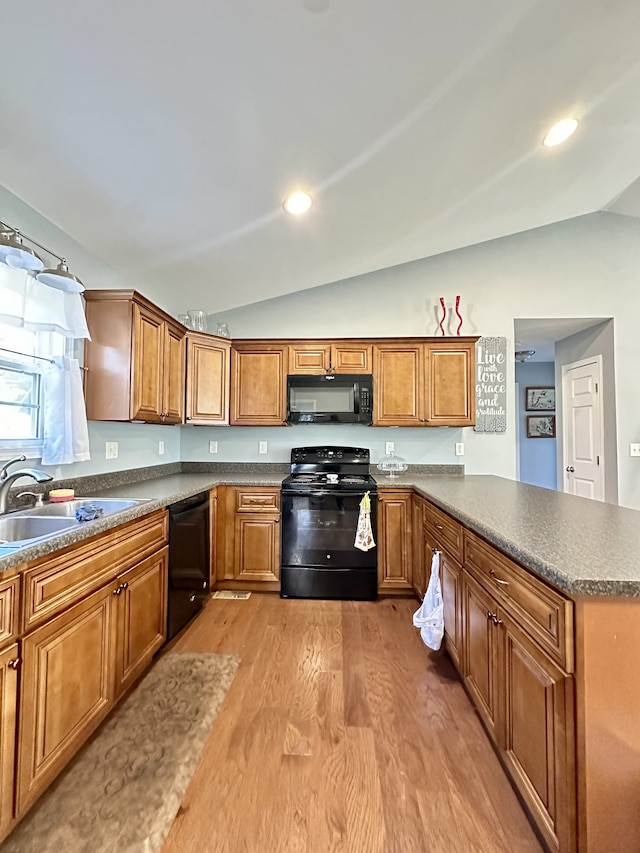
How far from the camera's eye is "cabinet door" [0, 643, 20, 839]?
3.42 feet

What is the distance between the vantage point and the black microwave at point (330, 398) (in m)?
3.09

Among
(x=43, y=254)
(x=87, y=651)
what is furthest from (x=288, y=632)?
(x=43, y=254)

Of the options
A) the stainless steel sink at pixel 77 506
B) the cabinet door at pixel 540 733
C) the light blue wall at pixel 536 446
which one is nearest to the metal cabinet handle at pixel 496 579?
the cabinet door at pixel 540 733

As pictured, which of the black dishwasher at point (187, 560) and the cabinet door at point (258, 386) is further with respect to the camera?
the cabinet door at point (258, 386)

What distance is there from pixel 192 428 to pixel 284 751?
2700mm

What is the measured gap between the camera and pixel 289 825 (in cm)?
117

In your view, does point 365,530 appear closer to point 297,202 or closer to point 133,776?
point 133,776

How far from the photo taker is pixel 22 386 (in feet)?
6.27

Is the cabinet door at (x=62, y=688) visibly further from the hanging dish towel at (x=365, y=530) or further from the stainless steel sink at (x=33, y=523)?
the hanging dish towel at (x=365, y=530)

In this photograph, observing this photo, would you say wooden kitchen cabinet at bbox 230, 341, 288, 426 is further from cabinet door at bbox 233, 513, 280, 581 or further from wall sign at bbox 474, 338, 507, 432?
wall sign at bbox 474, 338, 507, 432

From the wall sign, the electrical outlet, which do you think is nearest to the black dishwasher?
the electrical outlet

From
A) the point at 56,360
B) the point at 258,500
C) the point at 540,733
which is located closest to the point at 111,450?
the point at 56,360

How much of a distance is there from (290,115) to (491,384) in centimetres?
269

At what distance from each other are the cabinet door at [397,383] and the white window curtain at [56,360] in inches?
83.5
